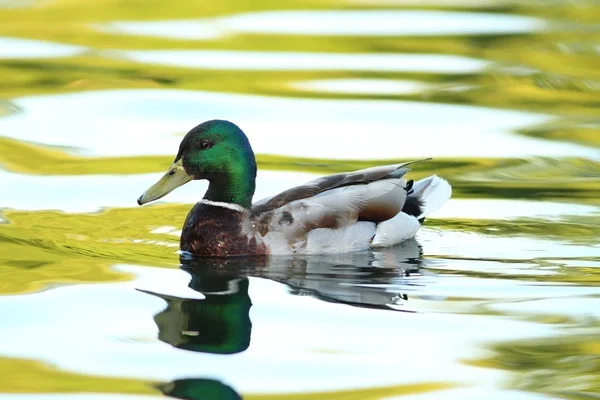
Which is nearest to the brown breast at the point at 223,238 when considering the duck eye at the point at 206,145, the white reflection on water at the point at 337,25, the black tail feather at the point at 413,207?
the duck eye at the point at 206,145

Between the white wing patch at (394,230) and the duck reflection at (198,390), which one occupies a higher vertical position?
the white wing patch at (394,230)

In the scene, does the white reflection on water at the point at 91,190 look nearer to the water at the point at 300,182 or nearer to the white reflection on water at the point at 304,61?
the water at the point at 300,182

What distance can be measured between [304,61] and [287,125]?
2889 mm

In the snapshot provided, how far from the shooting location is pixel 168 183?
8492 millimetres

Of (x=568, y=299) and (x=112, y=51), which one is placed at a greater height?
(x=112, y=51)

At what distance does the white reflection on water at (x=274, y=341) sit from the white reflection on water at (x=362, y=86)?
244 inches

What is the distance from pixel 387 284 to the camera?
7695mm

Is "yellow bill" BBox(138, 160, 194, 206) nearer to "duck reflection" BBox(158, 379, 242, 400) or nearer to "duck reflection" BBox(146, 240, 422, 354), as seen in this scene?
"duck reflection" BBox(146, 240, 422, 354)

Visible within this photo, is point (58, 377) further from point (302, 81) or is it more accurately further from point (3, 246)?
point (302, 81)

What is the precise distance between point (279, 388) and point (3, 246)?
10.7 feet

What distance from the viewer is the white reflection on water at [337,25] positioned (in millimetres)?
16219

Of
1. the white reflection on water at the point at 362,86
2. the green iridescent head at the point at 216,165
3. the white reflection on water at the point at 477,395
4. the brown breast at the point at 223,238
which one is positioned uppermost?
the white reflection on water at the point at 362,86

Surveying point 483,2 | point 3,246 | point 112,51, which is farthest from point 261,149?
point 483,2

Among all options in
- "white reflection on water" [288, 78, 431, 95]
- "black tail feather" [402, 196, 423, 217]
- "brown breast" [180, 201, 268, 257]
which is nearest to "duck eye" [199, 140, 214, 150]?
"brown breast" [180, 201, 268, 257]
